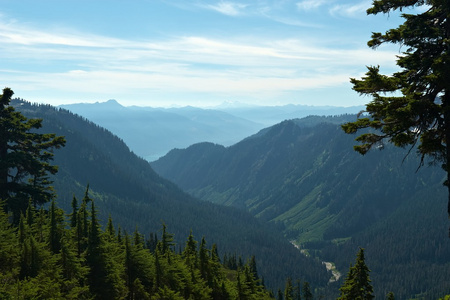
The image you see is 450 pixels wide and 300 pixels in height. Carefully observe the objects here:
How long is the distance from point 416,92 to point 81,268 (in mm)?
31793

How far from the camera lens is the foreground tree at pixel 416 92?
62.7 ft

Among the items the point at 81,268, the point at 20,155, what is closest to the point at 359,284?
the point at 81,268

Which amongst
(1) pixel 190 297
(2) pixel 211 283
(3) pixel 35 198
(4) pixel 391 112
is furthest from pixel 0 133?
(4) pixel 391 112

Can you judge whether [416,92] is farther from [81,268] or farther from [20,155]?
[20,155]

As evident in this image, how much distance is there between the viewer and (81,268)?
36.1 m

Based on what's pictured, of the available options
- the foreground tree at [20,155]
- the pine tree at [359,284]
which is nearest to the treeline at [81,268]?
the foreground tree at [20,155]

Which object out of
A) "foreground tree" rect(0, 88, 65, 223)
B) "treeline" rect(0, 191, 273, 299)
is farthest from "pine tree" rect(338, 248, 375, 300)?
"foreground tree" rect(0, 88, 65, 223)

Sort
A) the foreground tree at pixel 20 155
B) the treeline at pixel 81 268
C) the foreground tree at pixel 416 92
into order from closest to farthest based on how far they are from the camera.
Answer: the foreground tree at pixel 416 92 → the treeline at pixel 81 268 → the foreground tree at pixel 20 155

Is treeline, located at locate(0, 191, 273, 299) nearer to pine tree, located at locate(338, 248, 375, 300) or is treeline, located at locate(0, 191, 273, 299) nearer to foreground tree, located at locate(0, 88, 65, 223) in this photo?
foreground tree, located at locate(0, 88, 65, 223)

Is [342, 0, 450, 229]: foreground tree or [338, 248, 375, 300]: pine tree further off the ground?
[342, 0, 450, 229]: foreground tree

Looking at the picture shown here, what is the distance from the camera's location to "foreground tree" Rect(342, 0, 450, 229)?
19.1 meters

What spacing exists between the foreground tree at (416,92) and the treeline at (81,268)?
24.3 meters

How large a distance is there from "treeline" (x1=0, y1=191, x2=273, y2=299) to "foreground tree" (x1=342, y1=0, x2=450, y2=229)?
24.3 m

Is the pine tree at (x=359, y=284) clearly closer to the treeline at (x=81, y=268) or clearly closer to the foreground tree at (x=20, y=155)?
the treeline at (x=81, y=268)
